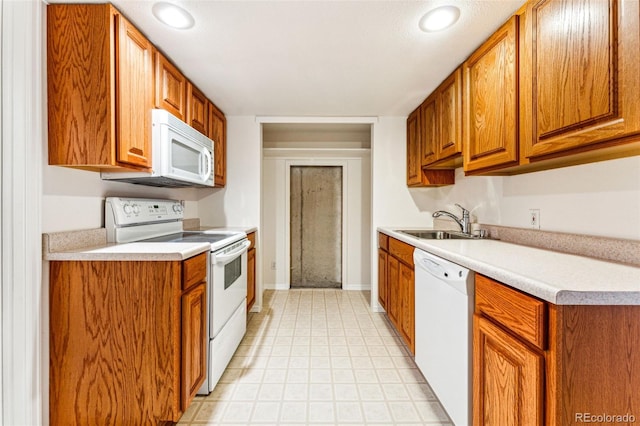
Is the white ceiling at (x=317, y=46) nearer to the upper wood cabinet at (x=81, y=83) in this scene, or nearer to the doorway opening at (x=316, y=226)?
the upper wood cabinet at (x=81, y=83)

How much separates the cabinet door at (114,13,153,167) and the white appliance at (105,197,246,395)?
0.40 metres

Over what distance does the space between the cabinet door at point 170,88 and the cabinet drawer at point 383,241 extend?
1.95m

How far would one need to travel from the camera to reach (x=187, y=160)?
1.97 m

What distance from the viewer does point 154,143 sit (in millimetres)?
1679

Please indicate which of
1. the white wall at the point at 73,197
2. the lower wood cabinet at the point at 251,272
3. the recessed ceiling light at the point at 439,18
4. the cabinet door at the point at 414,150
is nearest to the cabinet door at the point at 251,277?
the lower wood cabinet at the point at 251,272

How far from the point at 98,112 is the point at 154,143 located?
13.0 inches

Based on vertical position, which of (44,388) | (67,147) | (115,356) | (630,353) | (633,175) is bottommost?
(44,388)

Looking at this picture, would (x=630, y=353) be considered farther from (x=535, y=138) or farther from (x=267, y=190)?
(x=267, y=190)

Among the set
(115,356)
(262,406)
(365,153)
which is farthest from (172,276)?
(365,153)

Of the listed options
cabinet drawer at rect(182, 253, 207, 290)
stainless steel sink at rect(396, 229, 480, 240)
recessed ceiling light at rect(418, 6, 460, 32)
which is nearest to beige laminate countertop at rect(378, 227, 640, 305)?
stainless steel sink at rect(396, 229, 480, 240)

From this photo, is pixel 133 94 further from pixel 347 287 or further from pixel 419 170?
pixel 347 287

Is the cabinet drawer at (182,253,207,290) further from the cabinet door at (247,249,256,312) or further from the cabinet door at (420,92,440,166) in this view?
the cabinet door at (420,92,440,166)

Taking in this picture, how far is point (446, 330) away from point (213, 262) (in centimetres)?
130

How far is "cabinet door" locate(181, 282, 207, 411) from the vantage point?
1.40 m
